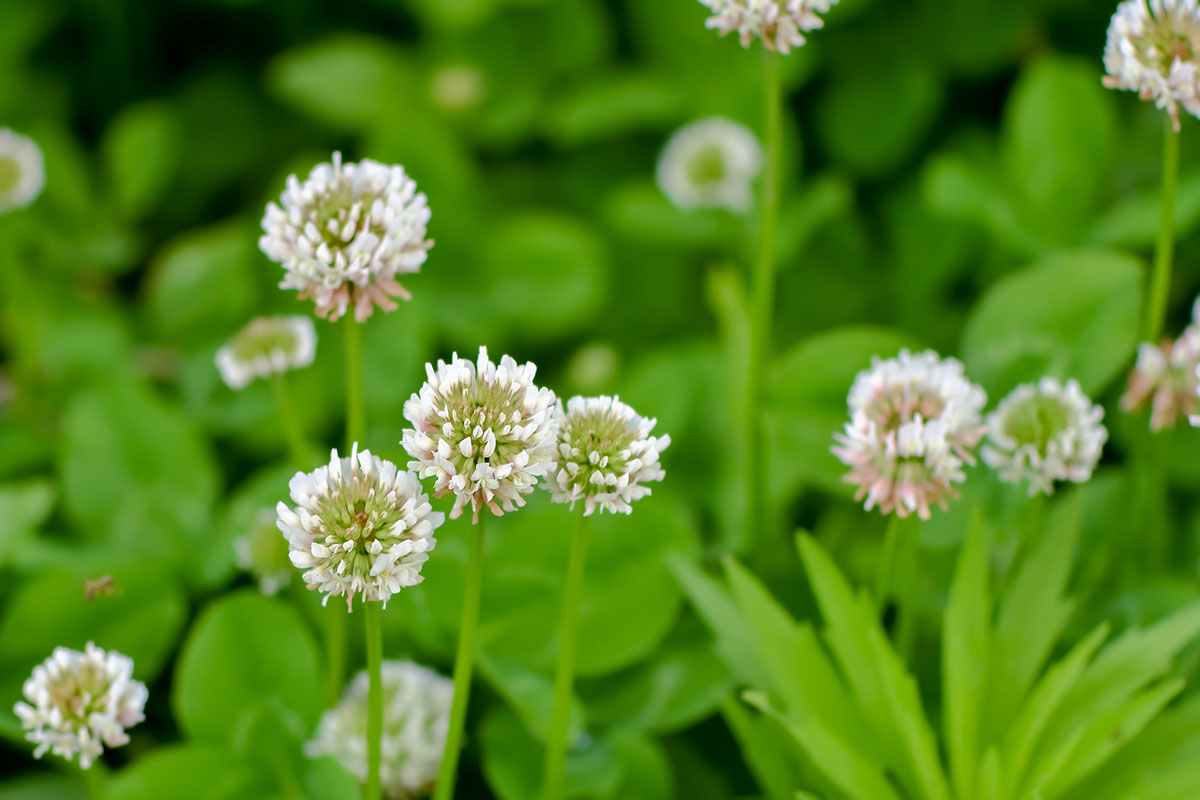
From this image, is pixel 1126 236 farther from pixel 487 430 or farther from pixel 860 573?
pixel 487 430

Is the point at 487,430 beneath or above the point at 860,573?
above

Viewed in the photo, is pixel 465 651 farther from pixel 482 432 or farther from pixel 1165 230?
pixel 1165 230

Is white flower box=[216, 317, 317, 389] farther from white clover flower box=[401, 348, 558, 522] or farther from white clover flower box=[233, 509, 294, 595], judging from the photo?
white clover flower box=[401, 348, 558, 522]

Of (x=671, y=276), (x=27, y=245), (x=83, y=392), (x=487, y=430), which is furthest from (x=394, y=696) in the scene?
(x=27, y=245)

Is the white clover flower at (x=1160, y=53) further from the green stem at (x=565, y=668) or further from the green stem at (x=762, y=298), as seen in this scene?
the green stem at (x=565, y=668)

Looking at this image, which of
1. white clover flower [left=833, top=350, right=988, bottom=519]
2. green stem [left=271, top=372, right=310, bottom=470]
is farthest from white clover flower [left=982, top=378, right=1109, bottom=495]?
green stem [left=271, top=372, right=310, bottom=470]

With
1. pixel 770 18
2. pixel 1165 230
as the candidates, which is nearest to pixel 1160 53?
pixel 1165 230
